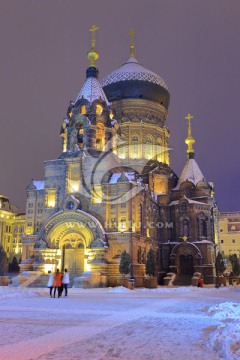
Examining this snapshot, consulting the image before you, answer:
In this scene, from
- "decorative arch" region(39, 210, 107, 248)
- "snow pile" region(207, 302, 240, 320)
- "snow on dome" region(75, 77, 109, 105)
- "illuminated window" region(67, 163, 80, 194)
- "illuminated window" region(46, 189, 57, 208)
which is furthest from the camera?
"snow on dome" region(75, 77, 109, 105)

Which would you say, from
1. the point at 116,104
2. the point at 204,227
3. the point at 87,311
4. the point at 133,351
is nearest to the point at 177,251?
the point at 204,227

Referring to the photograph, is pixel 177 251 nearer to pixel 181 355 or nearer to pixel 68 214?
pixel 68 214

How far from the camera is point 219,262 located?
4044cm

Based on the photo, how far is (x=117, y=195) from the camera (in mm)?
35219

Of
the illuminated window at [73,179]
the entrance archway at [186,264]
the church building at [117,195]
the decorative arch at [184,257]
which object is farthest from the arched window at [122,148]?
the entrance archway at [186,264]

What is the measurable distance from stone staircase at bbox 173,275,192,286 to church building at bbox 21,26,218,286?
0.49 meters

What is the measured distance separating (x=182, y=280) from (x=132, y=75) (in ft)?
83.3

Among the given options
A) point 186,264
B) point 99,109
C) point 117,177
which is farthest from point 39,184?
point 186,264

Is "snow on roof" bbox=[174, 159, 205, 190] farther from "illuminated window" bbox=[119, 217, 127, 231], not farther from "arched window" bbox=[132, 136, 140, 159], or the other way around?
"illuminated window" bbox=[119, 217, 127, 231]

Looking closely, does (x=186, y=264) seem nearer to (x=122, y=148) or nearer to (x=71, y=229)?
(x=71, y=229)

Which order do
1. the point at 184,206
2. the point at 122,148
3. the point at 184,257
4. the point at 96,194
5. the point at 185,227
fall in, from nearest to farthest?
the point at 96,194 < the point at 184,257 < the point at 185,227 < the point at 184,206 < the point at 122,148

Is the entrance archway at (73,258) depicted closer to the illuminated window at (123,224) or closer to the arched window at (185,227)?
the illuminated window at (123,224)

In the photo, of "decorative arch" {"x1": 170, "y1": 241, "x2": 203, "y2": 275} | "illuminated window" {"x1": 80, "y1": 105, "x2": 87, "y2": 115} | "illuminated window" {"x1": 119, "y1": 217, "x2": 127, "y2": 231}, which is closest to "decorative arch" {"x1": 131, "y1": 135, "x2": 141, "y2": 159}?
"illuminated window" {"x1": 80, "y1": 105, "x2": 87, "y2": 115}

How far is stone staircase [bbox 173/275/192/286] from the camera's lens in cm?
3987
